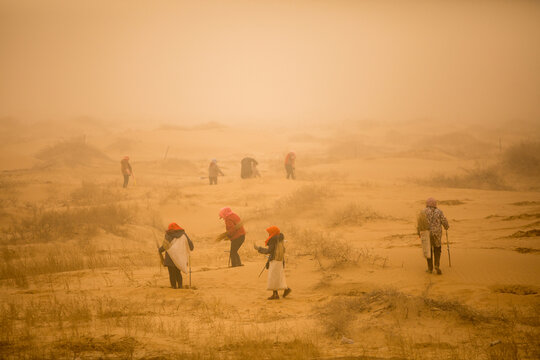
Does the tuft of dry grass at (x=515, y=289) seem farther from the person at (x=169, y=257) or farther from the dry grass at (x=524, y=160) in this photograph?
the dry grass at (x=524, y=160)

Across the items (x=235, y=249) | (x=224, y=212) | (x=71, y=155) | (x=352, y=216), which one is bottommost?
(x=235, y=249)

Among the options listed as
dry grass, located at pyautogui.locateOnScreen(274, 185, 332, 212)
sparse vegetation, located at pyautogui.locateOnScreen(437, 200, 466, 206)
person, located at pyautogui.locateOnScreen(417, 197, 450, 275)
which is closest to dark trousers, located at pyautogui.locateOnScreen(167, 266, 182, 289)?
person, located at pyautogui.locateOnScreen(417, 197, 450, 275)

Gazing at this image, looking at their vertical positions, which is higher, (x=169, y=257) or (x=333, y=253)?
(x=169, y=257)

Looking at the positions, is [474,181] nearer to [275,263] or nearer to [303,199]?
[303,199]

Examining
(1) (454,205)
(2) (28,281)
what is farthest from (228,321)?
(1) (454,205)

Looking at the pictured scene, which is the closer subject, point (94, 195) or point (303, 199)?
point (303, 199)

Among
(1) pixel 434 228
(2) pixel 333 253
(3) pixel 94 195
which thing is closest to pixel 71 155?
(3) pixel 94 195

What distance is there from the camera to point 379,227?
14539mm

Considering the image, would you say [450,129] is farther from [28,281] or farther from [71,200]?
[28,281]

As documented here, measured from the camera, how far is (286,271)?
1010cm

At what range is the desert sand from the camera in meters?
5.80

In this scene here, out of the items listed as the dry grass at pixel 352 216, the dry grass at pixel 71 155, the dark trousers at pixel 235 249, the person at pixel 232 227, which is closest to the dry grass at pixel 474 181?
the dry grass at pixel 352 216

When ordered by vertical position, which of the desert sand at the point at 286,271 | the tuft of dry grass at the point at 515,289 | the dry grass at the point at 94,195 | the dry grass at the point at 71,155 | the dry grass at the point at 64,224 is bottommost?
the tuft of dry grass at the point at 515,289

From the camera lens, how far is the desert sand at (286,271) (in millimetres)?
5805
